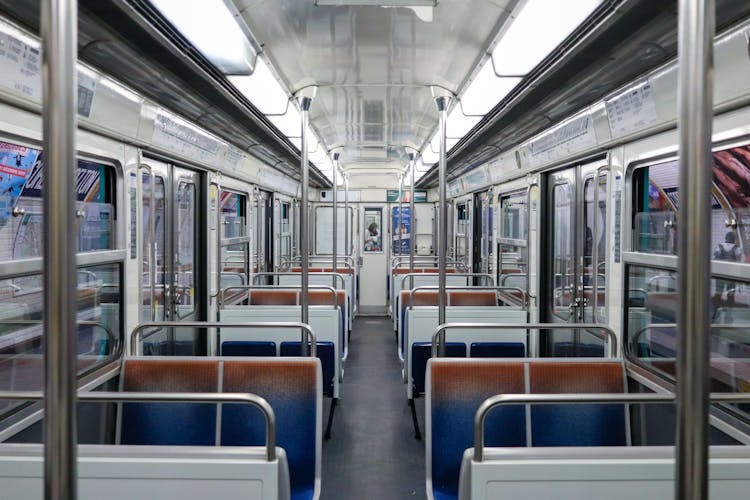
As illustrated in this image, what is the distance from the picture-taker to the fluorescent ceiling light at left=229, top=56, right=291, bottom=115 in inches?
135

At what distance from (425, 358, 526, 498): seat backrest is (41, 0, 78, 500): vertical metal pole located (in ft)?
6.70

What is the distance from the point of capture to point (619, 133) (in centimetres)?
312

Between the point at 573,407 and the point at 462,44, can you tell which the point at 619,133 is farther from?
the point at 573,407

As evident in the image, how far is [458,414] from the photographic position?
271 cm

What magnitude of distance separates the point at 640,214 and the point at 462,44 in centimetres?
133

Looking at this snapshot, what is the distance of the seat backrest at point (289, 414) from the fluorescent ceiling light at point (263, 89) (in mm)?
1678

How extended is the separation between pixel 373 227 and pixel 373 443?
6.97 meters

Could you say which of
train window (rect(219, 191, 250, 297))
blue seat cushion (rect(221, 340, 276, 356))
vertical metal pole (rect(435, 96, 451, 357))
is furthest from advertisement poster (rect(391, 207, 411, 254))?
vertical metal pole (rect(435, 96, 451, 357))

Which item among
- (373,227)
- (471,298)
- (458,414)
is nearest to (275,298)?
(471,298)

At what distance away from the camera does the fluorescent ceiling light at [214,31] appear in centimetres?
235

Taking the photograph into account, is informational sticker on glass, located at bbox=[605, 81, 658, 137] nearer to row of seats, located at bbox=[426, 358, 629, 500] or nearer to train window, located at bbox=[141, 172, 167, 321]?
row of seats, located at bbox=[426, 358, 629, 500]

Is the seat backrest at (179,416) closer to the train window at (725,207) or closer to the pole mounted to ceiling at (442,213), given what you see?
the pole mounted to ceiling at (442,213)

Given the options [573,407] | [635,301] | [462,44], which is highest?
[462,44]

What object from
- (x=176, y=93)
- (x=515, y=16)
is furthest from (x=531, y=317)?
(x=176, y=93)
